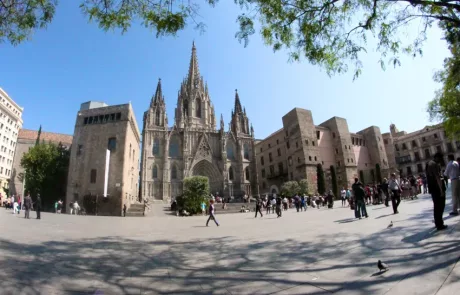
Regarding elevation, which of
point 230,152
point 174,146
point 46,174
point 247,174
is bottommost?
point 46,174

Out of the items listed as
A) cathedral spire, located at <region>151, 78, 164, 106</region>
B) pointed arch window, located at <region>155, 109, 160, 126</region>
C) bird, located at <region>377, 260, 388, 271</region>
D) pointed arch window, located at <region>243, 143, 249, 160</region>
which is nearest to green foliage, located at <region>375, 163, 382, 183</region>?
pointed arch window, located at <region>243, 143, 249, 160</region>

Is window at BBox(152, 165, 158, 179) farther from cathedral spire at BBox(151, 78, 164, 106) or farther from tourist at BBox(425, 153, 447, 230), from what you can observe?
tourist at BBox(425, 153, 447, 230)

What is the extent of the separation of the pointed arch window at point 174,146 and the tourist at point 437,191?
4262cm

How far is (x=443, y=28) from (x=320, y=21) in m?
4.12

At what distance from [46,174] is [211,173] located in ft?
83.1

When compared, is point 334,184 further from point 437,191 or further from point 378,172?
point 437,191

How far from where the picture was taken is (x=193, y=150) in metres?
47.1

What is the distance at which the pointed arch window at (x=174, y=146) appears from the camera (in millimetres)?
45578

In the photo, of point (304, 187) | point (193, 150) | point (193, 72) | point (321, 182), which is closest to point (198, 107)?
point (193, 72)

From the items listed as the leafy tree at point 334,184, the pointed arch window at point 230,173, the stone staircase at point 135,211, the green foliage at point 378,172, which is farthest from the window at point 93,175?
the green foliage at point 378,172

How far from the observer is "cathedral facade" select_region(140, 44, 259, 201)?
4272 centimetres

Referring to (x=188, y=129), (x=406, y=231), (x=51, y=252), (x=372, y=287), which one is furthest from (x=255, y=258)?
(x=188, y=129)

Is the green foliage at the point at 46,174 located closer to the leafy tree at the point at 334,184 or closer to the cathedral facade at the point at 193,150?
the cathedral facade at the point at 193,150

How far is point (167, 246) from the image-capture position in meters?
6.12
